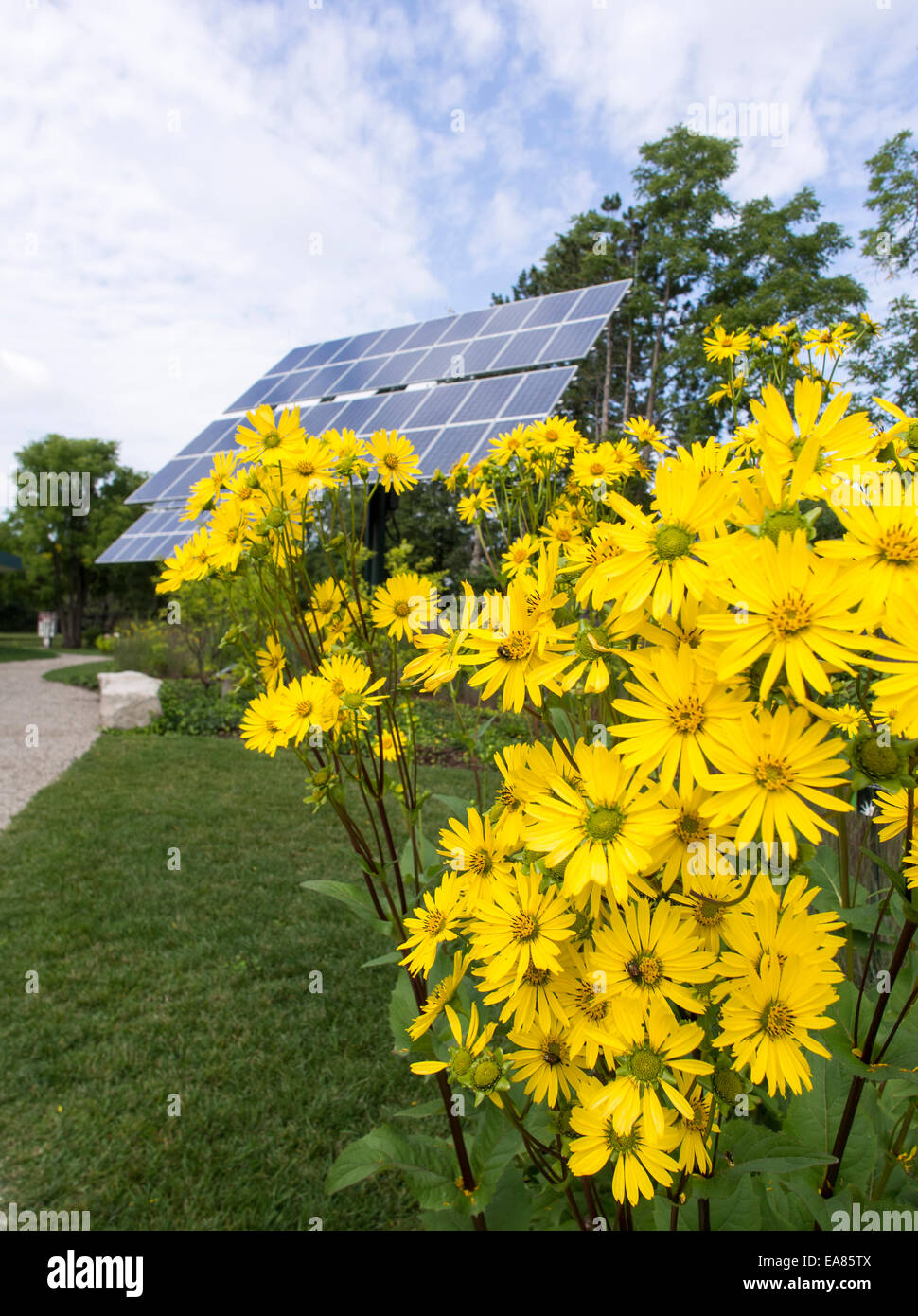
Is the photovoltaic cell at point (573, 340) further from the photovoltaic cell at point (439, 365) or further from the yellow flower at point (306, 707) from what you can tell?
the yellow flower at point (306, 707)

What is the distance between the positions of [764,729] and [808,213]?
22.9 meters

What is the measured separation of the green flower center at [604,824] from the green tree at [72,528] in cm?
3340

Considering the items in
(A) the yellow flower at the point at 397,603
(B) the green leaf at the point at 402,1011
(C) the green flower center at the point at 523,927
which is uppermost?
(A) the yellow flower at the point at 397,603

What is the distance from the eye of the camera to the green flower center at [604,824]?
601 millimetres

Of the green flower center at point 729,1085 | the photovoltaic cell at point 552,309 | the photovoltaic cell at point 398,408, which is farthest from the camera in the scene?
the photovoltaic cell at point 552,309

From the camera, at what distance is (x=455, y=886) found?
0.79 metres

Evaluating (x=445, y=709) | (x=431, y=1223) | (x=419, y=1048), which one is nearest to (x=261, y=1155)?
(x=431, y=1223)

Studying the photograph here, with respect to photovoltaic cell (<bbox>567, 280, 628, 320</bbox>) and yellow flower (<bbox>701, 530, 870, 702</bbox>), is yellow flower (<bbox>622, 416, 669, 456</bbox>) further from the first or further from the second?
photovoltaic cell (<bbox>567, 280, 628, 320</bbox>)

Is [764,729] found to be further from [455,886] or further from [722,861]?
[455,886]

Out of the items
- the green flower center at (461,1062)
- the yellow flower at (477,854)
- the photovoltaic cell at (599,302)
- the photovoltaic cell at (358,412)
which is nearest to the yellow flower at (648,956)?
the yellow flower at (477,854)

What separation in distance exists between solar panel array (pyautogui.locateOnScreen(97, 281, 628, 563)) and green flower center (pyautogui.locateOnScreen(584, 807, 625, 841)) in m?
6.09

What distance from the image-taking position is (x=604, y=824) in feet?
1.98
